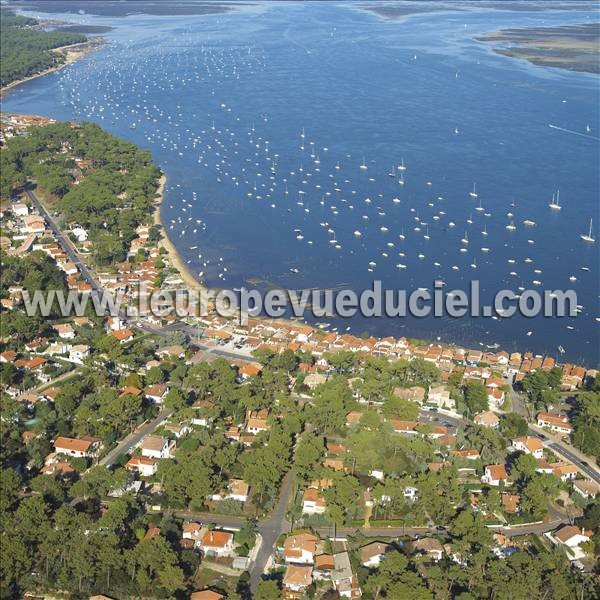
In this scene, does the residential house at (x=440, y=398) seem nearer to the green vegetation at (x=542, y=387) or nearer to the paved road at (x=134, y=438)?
the green vegetation at (x=542, y=387)

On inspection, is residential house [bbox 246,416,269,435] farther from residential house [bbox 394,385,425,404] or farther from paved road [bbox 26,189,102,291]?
paved road [bbox 26,189,102,291]

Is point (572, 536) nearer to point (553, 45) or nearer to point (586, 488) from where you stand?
point (586, 488)

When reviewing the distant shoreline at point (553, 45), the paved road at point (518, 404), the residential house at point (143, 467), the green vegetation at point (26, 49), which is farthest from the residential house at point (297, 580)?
the green vegetation at point (26, 49)

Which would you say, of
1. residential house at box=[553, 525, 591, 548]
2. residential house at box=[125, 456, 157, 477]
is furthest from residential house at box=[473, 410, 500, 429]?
residential house at box=[125, 456, 157, 477]

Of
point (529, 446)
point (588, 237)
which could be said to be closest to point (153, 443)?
point (529, 446)

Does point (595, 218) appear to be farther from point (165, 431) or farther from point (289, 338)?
point (165, 431)

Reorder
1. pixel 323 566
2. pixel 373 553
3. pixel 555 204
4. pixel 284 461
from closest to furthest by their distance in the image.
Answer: pixel 323 566 → pixel 373 553 → pixel 284 461 → pixel 555 204
